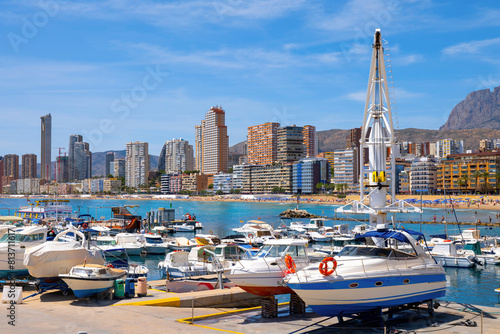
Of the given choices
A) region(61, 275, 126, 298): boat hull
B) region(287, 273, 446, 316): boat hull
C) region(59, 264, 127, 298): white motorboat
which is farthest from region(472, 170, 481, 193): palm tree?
region(61, 275, 126, 298): boat hull

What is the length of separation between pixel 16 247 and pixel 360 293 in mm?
17412

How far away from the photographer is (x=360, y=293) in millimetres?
16625

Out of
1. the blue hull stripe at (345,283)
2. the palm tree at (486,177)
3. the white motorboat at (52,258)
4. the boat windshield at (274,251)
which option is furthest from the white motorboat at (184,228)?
the palm tree at (486,177)

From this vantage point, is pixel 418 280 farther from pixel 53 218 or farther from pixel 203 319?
pixel 53 218

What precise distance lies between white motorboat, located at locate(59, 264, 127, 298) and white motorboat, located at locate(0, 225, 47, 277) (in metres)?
4.51

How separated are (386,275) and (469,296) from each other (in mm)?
17002

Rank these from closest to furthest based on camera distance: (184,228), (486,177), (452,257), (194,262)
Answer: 1. (194,262)
2. (452,257)
3. (184,228)
4. (486,177)

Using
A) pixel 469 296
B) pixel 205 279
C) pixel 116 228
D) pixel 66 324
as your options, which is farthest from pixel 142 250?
pixel 66 324

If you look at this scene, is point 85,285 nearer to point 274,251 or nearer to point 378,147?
point 274,251

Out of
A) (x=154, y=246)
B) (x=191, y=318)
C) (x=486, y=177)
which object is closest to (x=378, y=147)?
(x=191, y=318)

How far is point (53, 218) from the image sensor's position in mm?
75250

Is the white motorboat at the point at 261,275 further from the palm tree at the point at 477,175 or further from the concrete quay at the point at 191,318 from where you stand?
the palm tree at the point at 477,175

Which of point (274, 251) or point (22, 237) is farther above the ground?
point (22, 237)

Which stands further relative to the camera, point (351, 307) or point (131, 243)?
point (131, 243)
